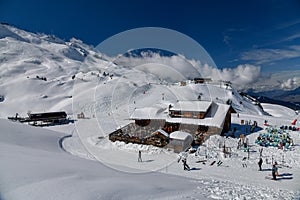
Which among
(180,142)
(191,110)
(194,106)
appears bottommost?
(180,142)

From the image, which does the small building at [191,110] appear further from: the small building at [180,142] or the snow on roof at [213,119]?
the small building at [180,142]

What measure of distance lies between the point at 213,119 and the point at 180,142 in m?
7.07

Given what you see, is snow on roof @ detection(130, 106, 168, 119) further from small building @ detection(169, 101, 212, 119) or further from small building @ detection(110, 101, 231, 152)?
small building @ detection(169, 101, 212, 119)

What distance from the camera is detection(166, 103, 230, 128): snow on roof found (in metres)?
21.8

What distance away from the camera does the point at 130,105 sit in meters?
46.0

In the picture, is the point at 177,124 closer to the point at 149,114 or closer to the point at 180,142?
the point at 149,114

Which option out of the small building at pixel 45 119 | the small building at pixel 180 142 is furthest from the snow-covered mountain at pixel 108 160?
the small building at pixel 45 119

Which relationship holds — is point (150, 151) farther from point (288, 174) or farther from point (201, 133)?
point (288, 174)

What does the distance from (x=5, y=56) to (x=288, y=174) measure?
120 metres

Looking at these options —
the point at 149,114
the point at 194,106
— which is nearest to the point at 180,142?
the point at 194,106

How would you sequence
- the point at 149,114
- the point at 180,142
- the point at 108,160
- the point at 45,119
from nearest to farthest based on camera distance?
1. the point at 108,160
2. the point at 180,142
3. the point at 149,114
4. the point at 45,119

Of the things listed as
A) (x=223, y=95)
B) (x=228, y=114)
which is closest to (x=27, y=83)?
(x=228, y=114)

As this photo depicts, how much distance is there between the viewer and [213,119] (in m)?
22.5

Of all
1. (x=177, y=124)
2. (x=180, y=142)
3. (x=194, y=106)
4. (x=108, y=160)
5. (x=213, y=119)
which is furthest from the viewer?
(x=194, y=106)
